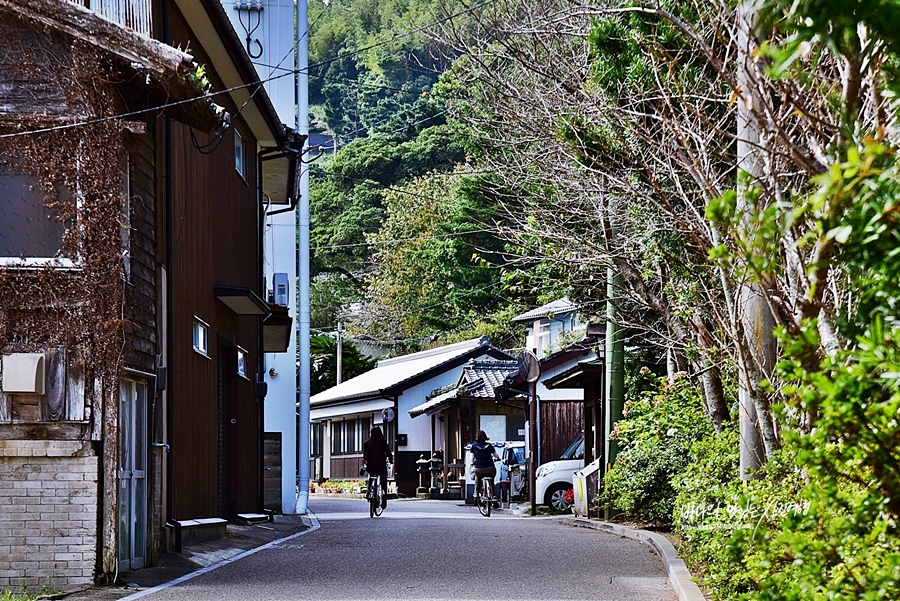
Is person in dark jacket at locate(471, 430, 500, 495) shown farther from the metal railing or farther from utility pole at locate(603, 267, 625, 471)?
the metal railing

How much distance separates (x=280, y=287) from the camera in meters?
25.1

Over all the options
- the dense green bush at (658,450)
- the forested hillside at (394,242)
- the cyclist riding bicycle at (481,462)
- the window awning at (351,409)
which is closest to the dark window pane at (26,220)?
A: the dense green bush at (658,450)

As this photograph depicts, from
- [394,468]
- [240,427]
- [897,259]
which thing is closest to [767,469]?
[897,259]

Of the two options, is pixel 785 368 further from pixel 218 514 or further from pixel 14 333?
pixel 218 514

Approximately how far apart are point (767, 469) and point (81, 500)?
6317 millimetres

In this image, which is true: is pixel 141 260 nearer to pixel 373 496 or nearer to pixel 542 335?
pixel 373 496

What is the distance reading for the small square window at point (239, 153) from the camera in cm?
1987

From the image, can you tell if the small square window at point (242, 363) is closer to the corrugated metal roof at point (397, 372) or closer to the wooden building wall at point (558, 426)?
the wooden building wall at point (558, 426)

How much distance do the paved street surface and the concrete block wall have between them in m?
0.99

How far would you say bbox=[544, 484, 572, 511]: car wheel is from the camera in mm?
27609

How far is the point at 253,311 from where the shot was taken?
779 inches

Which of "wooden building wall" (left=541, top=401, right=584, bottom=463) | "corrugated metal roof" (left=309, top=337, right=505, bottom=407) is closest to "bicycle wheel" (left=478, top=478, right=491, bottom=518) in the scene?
"wooden building wall" (left=541, top=401, right=584, bottom=463)

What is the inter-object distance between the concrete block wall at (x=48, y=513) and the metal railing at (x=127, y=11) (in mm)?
4416

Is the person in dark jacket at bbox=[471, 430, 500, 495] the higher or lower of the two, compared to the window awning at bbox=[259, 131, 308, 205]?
lower
